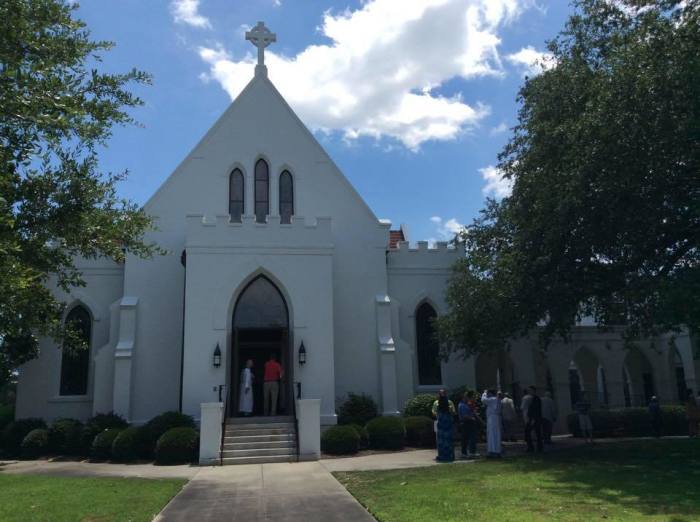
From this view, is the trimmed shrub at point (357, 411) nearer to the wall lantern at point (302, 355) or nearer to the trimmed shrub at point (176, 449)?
the wall lantern at point (302, 355)

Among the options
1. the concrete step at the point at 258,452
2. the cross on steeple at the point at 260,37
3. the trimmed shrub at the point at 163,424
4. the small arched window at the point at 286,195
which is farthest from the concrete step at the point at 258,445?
the cross on steeple at the point at 260,37

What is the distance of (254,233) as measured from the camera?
66.9 ft

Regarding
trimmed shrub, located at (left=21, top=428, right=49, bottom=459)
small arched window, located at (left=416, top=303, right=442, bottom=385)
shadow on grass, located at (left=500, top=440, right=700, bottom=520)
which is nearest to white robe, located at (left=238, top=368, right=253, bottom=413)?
trimmed shrub, located at (left=21, top=428, right=49, bottom=459)

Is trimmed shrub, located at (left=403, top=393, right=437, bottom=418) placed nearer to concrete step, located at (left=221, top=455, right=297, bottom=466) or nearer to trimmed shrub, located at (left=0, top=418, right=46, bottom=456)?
concrete step, located at (left=221, top=455, right=297, bottom=466)

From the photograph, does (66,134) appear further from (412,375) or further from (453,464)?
(412,375)

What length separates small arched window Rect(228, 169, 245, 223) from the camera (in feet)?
74.1

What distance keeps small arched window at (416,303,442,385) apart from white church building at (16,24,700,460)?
53 millimetres

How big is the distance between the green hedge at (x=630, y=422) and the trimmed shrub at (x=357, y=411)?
6794 mm

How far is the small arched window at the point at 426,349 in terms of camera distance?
23.0 metres

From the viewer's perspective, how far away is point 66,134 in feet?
28.0

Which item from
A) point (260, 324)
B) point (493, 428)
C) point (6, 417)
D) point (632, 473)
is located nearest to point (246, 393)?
point (260, 324)

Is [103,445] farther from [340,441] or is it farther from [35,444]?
[340,441]

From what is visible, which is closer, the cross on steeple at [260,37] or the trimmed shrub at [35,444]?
the trimmed shrub at [35,444]

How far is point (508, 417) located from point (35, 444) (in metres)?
13.9
